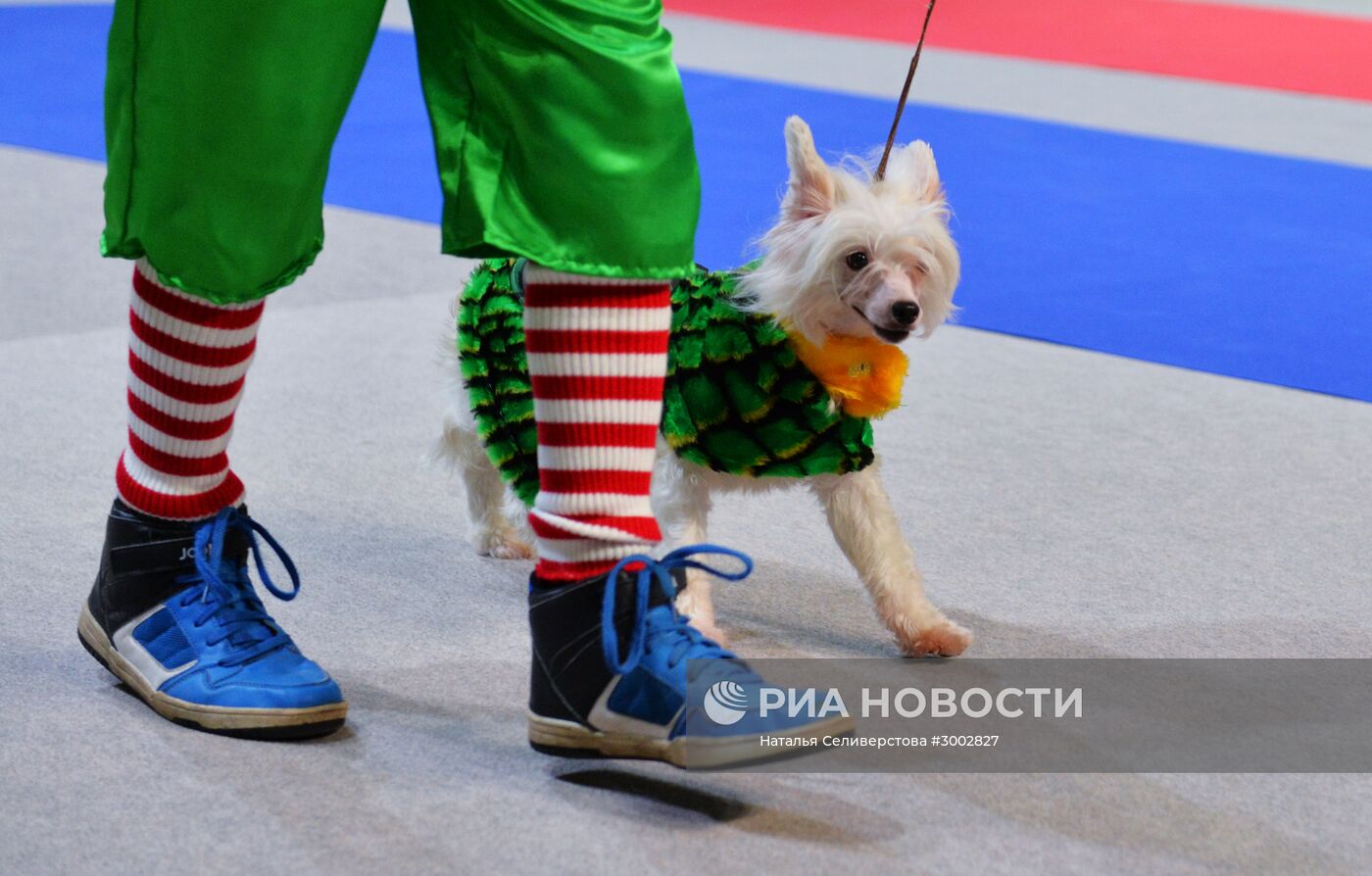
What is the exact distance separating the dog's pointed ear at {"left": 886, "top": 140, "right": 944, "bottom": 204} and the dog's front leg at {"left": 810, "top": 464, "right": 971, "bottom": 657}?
289 mm

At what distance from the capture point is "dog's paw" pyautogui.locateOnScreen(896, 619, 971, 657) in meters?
1.69

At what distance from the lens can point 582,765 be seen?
1409 mm

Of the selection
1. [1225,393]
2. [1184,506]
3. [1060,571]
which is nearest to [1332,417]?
[1225,393]

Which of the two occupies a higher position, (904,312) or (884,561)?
(904,312)

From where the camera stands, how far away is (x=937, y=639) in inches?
66.4

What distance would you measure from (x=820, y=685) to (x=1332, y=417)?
54.5 inches

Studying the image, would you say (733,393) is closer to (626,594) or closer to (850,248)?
(850,248)

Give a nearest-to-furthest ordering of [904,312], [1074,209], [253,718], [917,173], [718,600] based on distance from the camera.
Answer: [253,718] → [904,312] → [917,173] → [718,600] → [1074,209]

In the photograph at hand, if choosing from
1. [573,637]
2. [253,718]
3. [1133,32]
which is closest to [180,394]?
[253,718]

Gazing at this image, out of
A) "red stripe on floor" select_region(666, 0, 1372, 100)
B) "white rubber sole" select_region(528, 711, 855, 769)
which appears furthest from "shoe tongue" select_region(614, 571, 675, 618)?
"red stripe on floor" select_region(666, 0, 1372, 100)

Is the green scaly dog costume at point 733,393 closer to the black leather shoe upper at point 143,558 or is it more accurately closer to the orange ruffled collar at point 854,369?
the orange ruffled collar at point 854,369

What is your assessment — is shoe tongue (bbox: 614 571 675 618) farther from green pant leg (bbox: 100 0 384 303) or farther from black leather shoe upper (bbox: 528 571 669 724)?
green pant leg (bbox: 100 0 384 303)

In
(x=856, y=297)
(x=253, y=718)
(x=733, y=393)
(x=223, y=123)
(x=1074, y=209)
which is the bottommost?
(x=253, y=718)

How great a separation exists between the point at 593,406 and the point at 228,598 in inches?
15.8
